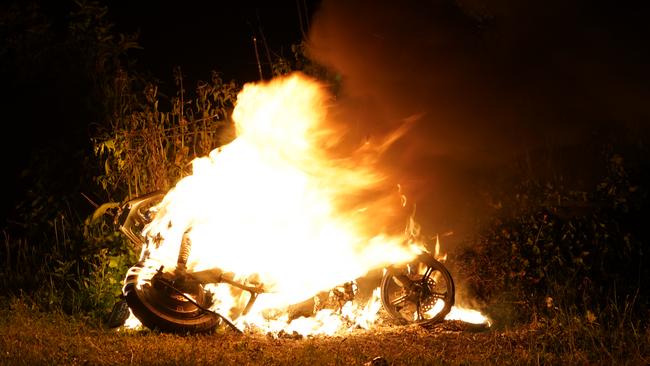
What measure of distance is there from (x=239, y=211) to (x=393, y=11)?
13.2 feet

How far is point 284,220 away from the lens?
264 inches

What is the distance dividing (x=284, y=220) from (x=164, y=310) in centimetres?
136

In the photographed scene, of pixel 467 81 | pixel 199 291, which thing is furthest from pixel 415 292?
pixel 467 81

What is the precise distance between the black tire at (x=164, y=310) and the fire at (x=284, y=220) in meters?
0.24

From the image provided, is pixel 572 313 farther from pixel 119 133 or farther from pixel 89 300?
pixel 119 133

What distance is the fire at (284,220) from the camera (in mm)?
6566

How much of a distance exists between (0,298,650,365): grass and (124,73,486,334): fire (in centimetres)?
58

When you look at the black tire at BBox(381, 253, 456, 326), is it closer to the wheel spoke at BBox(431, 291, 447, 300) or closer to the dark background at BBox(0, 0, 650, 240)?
the wheel spoke at BBox(431, 291, 447, 300)

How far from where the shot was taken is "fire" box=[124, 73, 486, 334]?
6.57 m

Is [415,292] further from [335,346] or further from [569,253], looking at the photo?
[569,253]

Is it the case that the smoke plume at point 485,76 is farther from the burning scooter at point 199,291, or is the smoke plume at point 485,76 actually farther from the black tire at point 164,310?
the black tire at point 164,310

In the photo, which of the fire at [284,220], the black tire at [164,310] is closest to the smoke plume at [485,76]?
the fire at [284,220]

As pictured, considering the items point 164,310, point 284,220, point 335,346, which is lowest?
point 335,346

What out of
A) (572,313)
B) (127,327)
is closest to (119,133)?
(127,327)
